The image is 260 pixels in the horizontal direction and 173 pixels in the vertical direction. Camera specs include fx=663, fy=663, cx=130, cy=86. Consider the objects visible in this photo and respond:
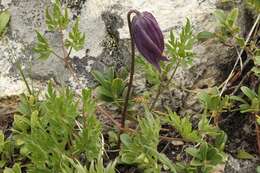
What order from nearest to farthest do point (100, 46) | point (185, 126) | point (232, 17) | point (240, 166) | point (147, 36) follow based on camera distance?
point (147, 36)
point (185, 126)
point (240, 166)
point (232, 17)
point (100, 46)

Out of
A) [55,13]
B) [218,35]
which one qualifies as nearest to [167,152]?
[218,35]

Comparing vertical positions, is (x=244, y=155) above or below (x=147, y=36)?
below

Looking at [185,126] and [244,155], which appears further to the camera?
[244,155]

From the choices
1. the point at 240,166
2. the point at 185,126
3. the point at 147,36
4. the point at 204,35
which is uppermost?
the point at 147,36

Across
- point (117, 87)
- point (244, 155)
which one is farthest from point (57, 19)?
point (244, 155)

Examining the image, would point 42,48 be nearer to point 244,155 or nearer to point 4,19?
point 4,19

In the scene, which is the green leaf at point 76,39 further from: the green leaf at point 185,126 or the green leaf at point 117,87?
the green leaf at point 185,126

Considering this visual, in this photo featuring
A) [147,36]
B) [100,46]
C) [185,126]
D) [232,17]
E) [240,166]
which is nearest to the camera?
[147,36]
